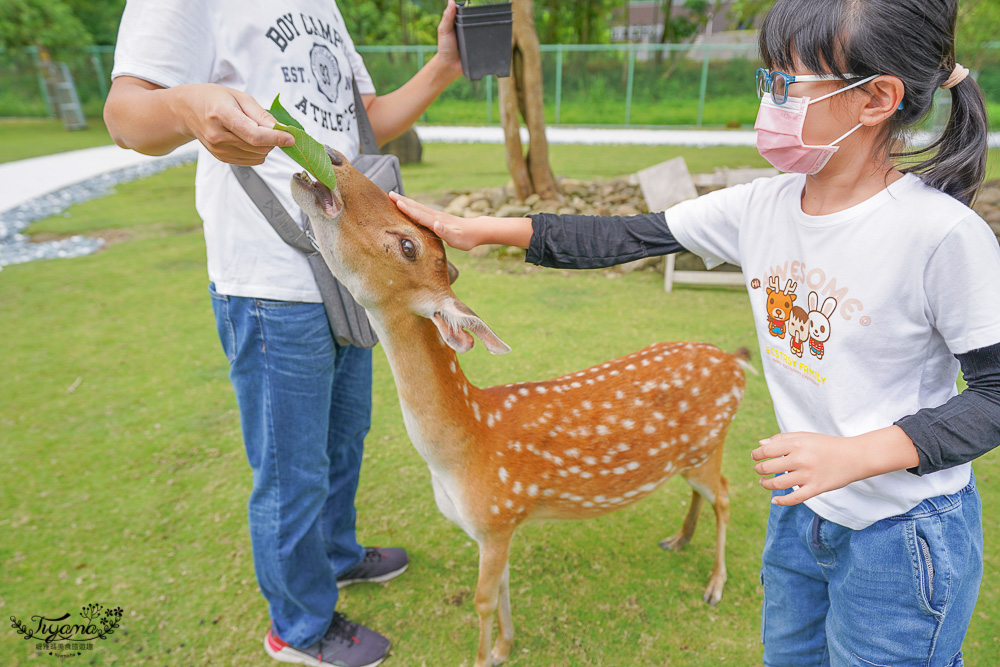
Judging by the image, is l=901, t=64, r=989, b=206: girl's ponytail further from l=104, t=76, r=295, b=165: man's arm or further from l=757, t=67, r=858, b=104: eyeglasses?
l=104, t=76, r=295, b=165: man's arm

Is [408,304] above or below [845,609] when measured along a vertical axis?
above

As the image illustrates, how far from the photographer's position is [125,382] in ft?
14.3

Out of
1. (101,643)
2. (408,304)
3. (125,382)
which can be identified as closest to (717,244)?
(408,304)

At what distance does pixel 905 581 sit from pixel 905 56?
3.46ft

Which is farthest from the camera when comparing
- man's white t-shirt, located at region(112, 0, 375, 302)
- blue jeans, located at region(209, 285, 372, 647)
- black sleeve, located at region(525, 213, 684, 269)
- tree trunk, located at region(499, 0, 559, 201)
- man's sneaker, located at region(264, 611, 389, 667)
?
tree trunk, located at region(499, 0, 559, 201)

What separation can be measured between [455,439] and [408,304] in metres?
0.50

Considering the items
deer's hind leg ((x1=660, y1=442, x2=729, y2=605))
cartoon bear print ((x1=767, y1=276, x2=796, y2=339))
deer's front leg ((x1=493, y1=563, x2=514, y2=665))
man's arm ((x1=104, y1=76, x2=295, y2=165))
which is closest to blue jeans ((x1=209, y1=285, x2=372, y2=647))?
man's arm ((x1=104, y1=76, x2=295, y2=165))

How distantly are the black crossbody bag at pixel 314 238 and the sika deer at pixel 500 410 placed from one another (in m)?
0.11

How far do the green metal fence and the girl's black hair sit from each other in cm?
1933

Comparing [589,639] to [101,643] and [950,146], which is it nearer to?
[101,643]

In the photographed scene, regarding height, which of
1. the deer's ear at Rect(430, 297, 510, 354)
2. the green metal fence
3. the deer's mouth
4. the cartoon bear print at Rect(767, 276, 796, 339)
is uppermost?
the deer's mouth

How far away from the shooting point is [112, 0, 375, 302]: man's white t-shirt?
5.04 feet

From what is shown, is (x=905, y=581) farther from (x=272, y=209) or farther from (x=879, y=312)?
(x=272, y=209)

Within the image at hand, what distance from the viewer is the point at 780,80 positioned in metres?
1.32
